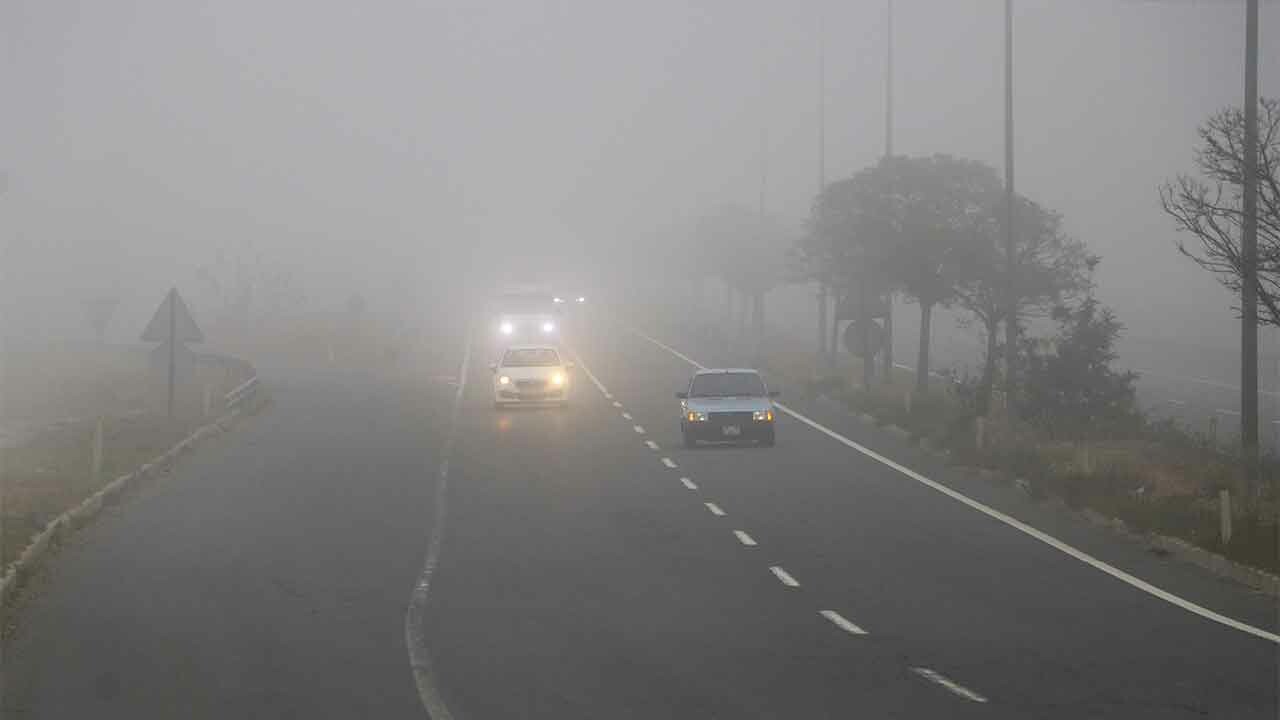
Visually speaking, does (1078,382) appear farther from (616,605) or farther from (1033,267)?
(616,605)

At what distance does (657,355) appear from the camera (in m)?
77.6

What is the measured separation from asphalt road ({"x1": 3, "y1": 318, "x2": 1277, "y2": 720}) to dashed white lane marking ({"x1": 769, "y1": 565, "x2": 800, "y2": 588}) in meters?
0.15

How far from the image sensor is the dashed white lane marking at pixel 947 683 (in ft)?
41.1

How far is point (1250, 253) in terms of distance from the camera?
22875 millimetres

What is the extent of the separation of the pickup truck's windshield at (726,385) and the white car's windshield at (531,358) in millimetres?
10232

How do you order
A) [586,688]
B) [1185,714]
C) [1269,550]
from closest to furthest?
[1185,714]
[586,688]
[1269,550]

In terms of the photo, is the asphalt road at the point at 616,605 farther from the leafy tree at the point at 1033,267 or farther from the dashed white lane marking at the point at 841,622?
the leafy tree at the point at 1033,267

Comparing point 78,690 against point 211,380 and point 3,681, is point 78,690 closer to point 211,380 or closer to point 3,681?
point 3,681

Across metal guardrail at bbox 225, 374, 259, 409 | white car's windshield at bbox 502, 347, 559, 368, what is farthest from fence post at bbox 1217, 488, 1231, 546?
white car's windshield at bbox 502, 347, 559, 368

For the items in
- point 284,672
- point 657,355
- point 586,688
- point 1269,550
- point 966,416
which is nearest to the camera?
point 586,688

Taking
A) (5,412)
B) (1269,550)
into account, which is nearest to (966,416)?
(1269,550)

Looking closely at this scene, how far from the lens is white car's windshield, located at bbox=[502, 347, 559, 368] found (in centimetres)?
4800

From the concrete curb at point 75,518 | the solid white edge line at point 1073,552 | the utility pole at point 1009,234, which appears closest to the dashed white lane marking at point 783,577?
the solid white edge line at point 1073,552

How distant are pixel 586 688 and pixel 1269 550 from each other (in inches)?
374
